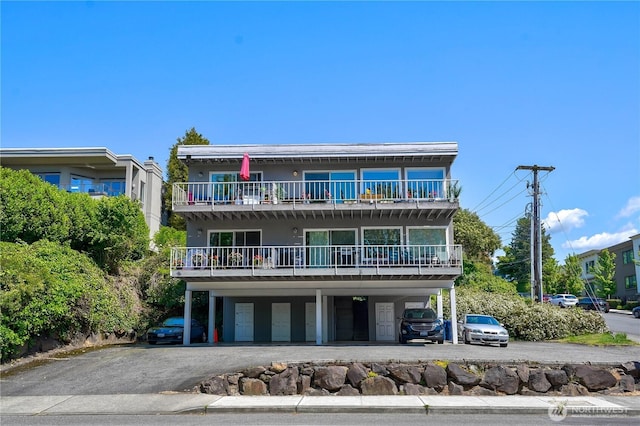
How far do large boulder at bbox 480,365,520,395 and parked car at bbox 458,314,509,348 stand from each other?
912 centimetres

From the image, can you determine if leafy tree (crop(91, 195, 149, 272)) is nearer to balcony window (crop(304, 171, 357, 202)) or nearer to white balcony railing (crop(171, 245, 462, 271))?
white balcony railing (crop(171, 245, 462, 271))

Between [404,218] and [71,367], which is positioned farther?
[404,218]

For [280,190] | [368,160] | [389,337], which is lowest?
[389,337]

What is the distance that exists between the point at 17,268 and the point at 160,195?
2318 cm

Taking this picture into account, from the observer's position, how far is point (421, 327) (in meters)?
21.9

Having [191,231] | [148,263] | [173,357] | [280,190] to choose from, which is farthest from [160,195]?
[173,357]

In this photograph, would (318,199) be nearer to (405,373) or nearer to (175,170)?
(405,373)

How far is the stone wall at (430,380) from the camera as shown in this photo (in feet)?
43.2

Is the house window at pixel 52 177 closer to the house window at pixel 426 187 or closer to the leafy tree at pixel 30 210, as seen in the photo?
the leafy tree at pixel 30 210

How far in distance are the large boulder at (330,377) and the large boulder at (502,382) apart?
11.6 feet

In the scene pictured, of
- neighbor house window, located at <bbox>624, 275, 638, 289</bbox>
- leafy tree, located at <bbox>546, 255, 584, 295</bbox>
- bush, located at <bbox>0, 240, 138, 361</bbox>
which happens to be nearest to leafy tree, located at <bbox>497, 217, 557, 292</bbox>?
leafy tree, located at <bbox>546, 255, 584, 295</bbox>

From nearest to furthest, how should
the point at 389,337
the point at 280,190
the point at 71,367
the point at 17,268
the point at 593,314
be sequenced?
the point at 71,367 → the point at 17,268 → the point at 280,190 → the point at 389,337 → the point at 593,314

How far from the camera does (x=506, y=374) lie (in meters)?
13.2

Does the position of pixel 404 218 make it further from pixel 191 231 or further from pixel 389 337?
pixel 191 231
